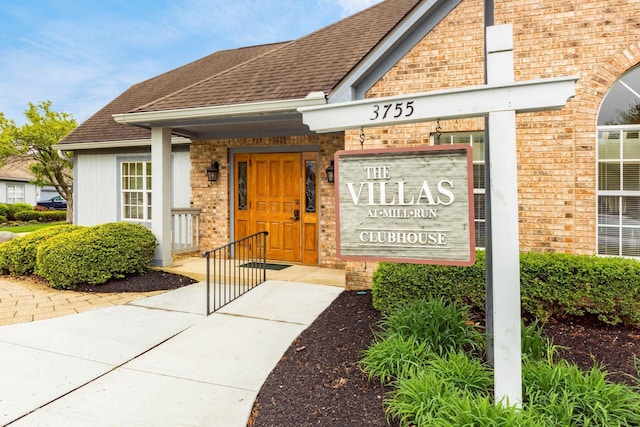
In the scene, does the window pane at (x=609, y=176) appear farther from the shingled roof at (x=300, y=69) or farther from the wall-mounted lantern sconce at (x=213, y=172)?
the wall-mounted lantern sconce at (x=213, y=172)

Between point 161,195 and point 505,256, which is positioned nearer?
point 505,256

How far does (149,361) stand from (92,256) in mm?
3726

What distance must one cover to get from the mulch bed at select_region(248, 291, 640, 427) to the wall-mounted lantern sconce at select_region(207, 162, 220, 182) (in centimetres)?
537

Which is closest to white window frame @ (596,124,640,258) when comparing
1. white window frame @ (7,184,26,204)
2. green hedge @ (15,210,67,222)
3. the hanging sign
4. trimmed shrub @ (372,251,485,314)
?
trimmed shrub @ (372,251,485,314)

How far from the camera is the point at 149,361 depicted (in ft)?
13.5

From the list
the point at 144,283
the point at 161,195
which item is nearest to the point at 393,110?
the point at 144,283

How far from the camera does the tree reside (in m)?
21.0

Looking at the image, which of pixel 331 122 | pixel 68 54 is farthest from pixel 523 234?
pixel 68 54

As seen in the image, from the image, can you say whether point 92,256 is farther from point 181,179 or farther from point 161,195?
point 181,179

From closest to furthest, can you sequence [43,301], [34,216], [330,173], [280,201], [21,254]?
[43,301], [21,254], [330,173], [280,201], [34,216]

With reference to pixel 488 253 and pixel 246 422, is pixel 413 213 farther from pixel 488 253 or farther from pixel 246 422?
pixel 246 422

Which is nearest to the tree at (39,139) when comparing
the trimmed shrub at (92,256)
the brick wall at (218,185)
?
the brick wall at (218,185)

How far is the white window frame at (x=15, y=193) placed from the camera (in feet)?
119

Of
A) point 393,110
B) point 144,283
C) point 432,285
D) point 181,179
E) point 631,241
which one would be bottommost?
point 144,283
